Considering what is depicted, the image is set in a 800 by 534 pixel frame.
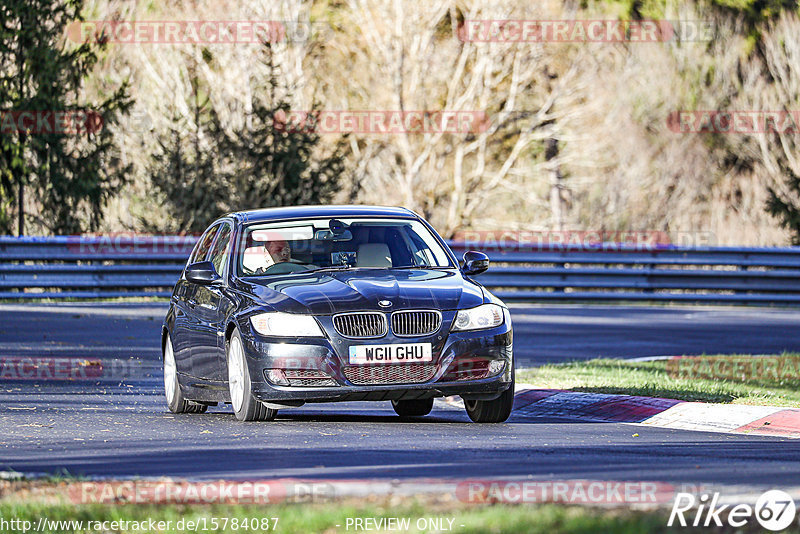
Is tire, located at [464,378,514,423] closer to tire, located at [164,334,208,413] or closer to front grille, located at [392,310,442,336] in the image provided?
front grille, located at [392,310,442,336]

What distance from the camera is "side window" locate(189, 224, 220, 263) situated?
13.1m

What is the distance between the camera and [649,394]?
12.6 metres

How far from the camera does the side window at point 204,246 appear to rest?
13.1 m

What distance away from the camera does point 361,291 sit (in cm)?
1063

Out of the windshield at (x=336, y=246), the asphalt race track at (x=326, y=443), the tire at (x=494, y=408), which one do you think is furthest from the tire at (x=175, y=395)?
the tire at (x=494, y=408)

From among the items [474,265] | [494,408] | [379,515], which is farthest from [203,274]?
[379,515]

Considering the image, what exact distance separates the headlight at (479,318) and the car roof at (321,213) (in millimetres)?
1528

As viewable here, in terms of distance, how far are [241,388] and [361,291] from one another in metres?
1.21

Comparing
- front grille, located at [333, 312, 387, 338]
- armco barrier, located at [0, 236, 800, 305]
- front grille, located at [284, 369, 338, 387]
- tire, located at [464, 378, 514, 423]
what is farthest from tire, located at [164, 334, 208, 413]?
armco barrier, located at [0, 236, 800, 305]

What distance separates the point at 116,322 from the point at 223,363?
10445 millimetres

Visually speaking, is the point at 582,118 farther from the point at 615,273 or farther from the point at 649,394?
the point at 649,394

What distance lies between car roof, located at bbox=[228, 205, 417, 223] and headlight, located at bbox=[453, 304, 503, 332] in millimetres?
1528

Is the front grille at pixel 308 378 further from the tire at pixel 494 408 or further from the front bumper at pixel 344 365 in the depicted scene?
the tire at pixel 494 408

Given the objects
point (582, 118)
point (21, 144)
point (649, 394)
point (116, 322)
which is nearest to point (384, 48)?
point (582, 118)
